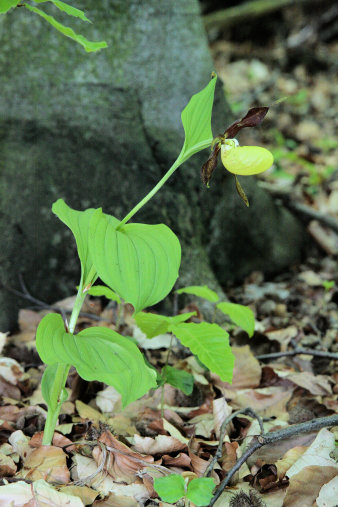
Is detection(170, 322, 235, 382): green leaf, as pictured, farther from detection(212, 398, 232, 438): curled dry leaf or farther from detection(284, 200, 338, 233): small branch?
detection(284, 200, 338, 233): small branch

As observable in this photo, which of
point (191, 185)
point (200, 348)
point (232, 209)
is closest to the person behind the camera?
point (200, 348)

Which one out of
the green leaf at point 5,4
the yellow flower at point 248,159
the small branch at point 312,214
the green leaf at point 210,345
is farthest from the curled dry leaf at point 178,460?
the small branch at point 312,214

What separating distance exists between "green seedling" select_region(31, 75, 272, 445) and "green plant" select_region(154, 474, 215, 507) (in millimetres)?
189

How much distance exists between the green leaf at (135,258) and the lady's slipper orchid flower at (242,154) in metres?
0.20

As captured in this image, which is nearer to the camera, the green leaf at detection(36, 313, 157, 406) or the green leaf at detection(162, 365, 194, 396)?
the green leaf at detection(36, 313, 157, 406)

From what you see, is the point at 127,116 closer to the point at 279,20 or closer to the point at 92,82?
the point at 92,82

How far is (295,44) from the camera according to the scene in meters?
4.99

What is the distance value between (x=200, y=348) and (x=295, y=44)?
459 cm

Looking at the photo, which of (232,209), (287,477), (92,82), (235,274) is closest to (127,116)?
(92,82)

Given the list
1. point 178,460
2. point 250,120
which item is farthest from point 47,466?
point 250,120

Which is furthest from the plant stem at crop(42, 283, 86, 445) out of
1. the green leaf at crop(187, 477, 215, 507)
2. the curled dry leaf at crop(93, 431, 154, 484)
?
the green leaf at crop(187, 477, 215, 507)

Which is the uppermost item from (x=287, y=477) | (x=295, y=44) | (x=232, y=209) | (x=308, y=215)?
(x=295, y=44)

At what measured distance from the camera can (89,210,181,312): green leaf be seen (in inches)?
38.9

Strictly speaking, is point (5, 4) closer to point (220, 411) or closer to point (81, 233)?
point (81, 233)
